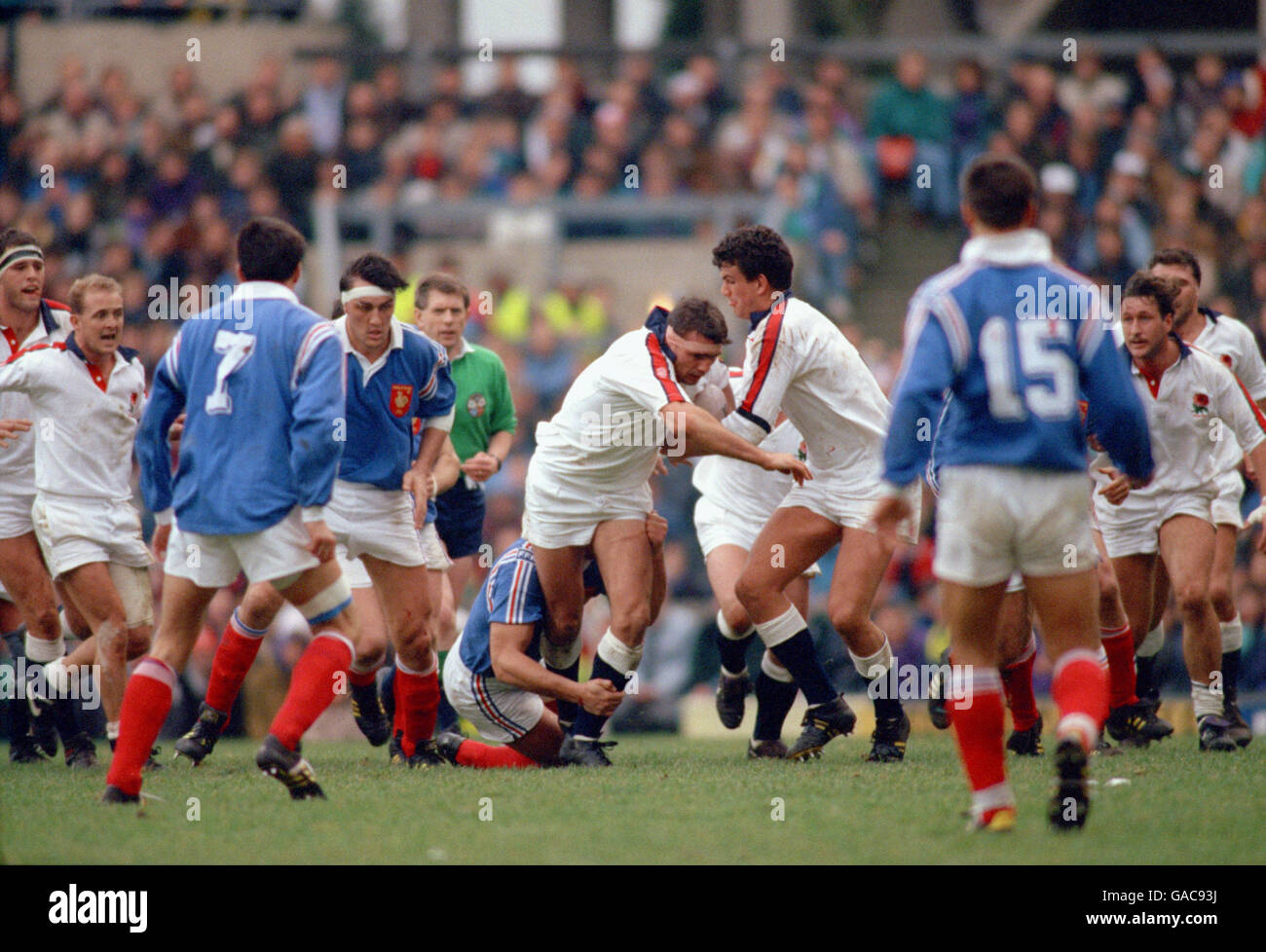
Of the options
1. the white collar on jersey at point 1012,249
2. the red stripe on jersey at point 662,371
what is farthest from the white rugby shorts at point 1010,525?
the red stripe on jersey at point 662,371

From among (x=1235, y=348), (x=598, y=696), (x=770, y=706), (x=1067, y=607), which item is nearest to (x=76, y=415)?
(x=598, y=696)

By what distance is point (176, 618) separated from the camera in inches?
231

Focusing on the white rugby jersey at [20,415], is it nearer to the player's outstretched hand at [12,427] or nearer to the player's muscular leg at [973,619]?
the player's outstretched hand at [12,427]

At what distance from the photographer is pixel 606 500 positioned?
7.38 metres

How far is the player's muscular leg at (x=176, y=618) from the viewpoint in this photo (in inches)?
230

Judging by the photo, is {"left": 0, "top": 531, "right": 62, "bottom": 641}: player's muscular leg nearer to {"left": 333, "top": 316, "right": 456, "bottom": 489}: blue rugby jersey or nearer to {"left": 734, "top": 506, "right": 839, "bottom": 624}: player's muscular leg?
{"left": 333, "top": 316, "right": 456, "bottom": 489}: blue rugby jersey

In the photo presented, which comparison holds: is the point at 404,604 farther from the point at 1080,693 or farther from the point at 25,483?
the point at 1080,693

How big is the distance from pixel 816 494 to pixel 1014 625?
1103 millimetres

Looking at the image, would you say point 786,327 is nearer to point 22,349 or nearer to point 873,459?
point 873,459

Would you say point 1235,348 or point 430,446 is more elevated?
point 1235,348

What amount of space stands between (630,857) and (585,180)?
39.4 ft

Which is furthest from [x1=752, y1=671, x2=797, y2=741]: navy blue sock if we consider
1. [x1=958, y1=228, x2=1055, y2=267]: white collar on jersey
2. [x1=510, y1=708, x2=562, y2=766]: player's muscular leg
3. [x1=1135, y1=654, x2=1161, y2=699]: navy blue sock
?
[x1=958, y1=228, x2=1055, y2=267]: white collar on jersey
